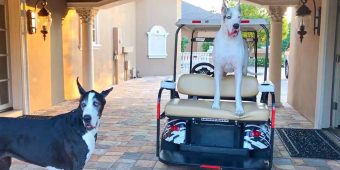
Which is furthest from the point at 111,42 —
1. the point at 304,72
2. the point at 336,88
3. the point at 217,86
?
the point at 217,86

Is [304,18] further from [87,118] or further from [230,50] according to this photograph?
[87,118]

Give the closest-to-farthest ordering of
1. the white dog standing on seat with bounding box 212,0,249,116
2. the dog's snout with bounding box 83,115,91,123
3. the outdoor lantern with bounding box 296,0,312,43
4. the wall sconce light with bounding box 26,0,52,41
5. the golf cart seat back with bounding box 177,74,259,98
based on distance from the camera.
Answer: the dog's snout with bounding box 83,115,91,123 < the white dog standing on seat with bounding box 212,0,249,116 < the golf cart seat back with bounding box 177,74,259,98 < the outdoor lantern with bounding box 296,0,312,43 < the wall sconce light with bounding box 26,0,52,41

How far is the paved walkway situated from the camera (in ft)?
14.3

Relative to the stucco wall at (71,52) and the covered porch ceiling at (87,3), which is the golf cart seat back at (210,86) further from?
the covered porch ceiling at (87,3)

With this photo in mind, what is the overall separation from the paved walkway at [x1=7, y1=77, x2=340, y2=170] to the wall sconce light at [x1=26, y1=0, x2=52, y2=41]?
1.74 metres

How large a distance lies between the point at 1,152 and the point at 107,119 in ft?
13.2

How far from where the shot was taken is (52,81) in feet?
28.4

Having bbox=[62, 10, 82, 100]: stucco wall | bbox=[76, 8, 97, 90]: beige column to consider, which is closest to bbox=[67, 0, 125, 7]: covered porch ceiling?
bbox=[76, 8, 97, 90]: beige column

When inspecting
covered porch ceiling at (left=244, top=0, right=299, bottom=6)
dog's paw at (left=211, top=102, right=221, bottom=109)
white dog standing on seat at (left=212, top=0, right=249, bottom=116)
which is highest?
covered porch ceiling at (left=244, top=0, right=299, bottom=6)

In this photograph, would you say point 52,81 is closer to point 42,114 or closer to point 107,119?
point 42,114

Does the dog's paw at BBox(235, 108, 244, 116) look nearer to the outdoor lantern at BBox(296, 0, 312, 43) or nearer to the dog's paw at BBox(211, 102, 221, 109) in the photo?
the dog's paw at BBox(211, 102, 221, 109)

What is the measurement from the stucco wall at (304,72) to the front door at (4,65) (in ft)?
19.3

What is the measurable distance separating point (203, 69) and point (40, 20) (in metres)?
4.09

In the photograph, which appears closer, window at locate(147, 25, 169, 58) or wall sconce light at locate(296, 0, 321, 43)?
wall sconce light at locate(296, 0, 321, 43)
